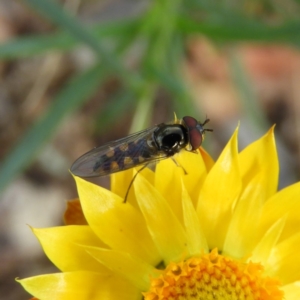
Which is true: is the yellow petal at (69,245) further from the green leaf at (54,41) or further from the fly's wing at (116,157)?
the green leaf at (54,41)

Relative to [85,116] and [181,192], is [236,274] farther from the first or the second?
[85,116]

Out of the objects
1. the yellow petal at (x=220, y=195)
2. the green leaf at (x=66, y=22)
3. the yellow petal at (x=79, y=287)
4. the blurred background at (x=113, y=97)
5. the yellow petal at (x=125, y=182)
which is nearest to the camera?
the yellow petal at (x=79, y=287)

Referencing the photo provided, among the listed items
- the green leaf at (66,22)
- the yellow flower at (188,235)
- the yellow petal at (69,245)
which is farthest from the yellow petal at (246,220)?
the green leaf at (66,22)

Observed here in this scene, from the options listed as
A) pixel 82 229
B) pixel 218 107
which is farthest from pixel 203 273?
pixel 218 107

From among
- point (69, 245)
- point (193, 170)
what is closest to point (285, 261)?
point (193, 170)

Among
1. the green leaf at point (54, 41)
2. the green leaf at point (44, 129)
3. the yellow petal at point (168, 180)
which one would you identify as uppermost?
the green leaf at point (54, 41)

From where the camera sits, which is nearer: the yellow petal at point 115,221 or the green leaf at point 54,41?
the yellow petal at point 115,221

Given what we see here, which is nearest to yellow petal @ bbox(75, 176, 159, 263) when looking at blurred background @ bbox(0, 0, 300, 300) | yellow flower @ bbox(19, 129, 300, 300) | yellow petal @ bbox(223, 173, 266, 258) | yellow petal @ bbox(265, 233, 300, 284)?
yellow flower @ bbox(19, 129, 300, 300)
